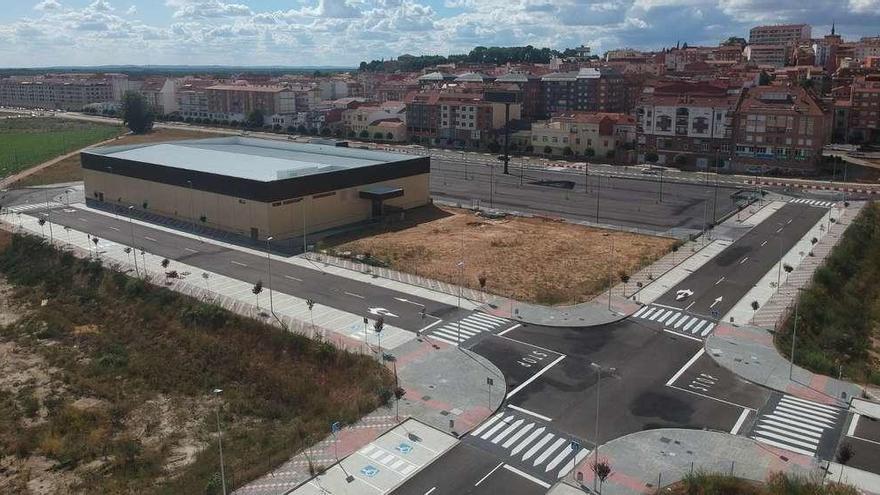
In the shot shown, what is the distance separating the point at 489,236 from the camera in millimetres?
61438

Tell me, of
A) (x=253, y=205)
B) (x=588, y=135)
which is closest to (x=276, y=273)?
(x=253, y=205)

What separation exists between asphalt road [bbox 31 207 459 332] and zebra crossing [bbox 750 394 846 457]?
59.6ft

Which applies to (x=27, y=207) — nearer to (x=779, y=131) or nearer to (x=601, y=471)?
(x=601, y=471)

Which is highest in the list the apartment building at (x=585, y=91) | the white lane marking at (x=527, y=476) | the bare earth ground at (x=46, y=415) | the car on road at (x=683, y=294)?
the apartment building at (x=585, y=91)

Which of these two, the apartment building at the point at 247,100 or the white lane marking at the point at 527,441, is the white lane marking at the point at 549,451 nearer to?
the white lane marking at the point at 527,441

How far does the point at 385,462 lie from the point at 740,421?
15158 millimetres

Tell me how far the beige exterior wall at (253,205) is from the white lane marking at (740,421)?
4054 centimetres

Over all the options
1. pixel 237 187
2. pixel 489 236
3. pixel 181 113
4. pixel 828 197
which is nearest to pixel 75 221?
pixel 237 187

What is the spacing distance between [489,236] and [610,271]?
1362 centimetres

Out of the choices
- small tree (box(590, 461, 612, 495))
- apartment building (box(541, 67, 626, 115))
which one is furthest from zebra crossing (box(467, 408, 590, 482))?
apartment building (box(541, 67, 626, 115))

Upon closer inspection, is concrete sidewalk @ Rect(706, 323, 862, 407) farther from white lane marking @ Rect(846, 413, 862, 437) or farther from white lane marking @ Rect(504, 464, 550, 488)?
white lane marking @ Rect(504, 464, 550, 488)

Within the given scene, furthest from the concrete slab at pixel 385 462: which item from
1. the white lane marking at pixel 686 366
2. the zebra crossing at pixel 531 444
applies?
A: the white lane marking at pixel 686 366

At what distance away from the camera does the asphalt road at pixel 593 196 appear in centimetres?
6994

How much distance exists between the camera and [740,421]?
97.7 ft
